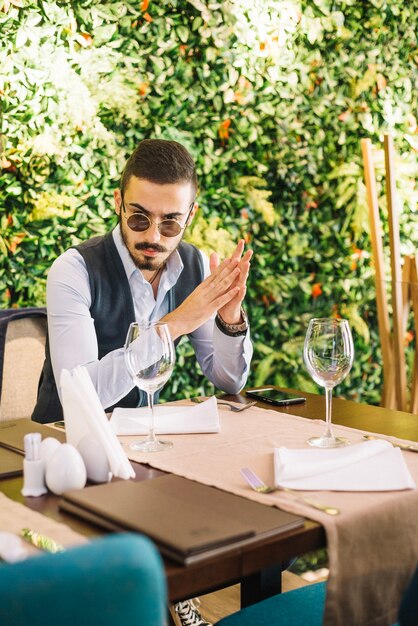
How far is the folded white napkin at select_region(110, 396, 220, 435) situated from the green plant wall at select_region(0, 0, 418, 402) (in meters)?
1.53

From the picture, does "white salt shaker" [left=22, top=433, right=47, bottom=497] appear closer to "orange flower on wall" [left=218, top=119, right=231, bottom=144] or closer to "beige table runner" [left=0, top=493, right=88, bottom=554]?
"beige table runner" [left=0, top=493, right=88, bottom=554]

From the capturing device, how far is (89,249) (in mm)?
2168

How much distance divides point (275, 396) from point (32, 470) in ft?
2.58

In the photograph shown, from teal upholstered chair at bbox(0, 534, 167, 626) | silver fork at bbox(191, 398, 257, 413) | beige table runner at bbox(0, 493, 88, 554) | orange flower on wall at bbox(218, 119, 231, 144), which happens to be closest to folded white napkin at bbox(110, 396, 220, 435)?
silver fork at bbox(191, 398, 257, 413)

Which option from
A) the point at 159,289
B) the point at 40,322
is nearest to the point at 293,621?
the point at 159,289

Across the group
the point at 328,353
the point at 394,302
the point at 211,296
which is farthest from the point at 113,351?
the point at 394,302

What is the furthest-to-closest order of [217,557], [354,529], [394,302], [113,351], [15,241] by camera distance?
1. [394,302]
2. [15,241]
3. [113,351]
4. [354,529]
5. [217,557]

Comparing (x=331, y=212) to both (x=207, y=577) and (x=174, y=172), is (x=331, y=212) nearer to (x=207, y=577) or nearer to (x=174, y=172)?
(x=174, y=172)

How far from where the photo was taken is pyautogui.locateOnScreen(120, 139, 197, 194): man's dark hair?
6.72 ft

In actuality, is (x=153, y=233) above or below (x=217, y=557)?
above

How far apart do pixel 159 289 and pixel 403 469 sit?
1.18 meters

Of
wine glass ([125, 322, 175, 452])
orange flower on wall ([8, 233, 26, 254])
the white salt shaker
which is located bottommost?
the white salt shaker

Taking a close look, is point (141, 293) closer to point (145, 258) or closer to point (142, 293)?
point (142, 293)

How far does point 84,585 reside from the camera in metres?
0.57
